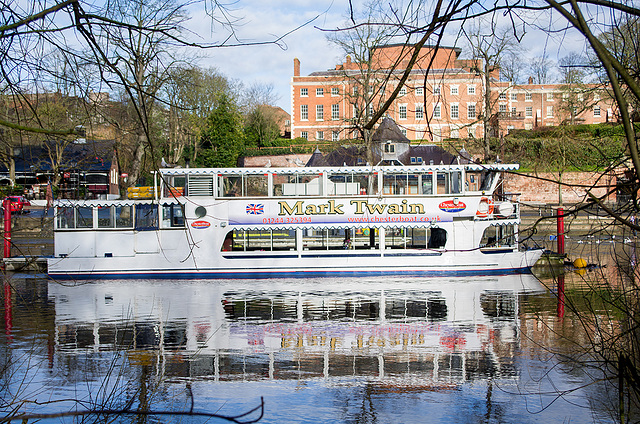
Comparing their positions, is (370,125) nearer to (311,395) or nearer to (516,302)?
(311,395)

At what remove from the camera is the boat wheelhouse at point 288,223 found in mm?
20797

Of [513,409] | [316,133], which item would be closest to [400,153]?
[316,133]

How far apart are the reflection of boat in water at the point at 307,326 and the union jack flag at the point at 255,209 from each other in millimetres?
2509

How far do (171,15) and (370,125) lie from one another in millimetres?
1939

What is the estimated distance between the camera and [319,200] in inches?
827

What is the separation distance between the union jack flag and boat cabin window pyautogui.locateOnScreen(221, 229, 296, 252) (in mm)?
1427

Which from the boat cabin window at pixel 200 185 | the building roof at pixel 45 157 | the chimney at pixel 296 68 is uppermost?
the chimney at pixel 296 68

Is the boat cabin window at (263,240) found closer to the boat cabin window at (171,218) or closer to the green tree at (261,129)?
the boat cabin window at (171,218)

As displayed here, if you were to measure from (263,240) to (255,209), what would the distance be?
6.06 feet

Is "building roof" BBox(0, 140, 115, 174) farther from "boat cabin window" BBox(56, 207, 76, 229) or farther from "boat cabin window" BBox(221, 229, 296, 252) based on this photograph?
→ "boat cabin window" BBox(221, 229, 296, 252)

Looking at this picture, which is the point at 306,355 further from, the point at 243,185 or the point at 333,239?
the point at 333,239

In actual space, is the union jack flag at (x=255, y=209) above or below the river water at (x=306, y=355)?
above

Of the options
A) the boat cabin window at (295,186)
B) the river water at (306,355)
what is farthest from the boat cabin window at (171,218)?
the boat cabin window at (295,186)

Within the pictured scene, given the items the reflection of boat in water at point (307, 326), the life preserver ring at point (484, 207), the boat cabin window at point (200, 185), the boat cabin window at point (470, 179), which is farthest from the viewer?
the boat cabin window at point (470, 179)
